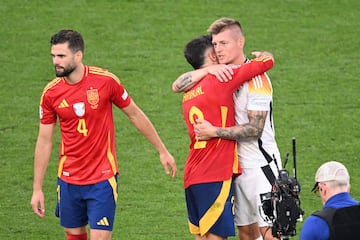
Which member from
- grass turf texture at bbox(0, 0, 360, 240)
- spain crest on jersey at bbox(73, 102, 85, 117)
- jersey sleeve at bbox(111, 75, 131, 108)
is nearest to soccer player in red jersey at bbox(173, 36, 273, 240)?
jersey sleeve at bbox(111, 75, 131, 108)

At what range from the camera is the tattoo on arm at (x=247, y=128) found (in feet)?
30.4

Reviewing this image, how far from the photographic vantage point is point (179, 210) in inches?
482

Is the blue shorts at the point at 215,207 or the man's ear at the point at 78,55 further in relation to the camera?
the man's ear at the point at 78,55

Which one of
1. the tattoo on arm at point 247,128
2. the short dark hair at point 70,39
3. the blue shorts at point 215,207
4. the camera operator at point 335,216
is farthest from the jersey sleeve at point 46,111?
the camera operator at point 335,216

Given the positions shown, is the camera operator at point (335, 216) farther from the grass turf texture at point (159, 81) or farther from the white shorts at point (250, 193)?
the grass turf texture at point (159, 81)

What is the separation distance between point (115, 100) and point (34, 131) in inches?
190

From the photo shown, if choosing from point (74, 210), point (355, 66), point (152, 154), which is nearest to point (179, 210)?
point (152, 154)

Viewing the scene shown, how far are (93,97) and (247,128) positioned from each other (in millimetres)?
1316

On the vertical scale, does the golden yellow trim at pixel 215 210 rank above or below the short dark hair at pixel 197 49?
below

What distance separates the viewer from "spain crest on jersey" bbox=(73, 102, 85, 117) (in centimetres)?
945

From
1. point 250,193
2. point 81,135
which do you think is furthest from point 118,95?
point 250,193

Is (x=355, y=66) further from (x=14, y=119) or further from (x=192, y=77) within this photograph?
(x=192, y=77)

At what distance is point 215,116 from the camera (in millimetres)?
9375

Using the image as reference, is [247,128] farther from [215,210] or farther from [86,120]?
[86,120]
